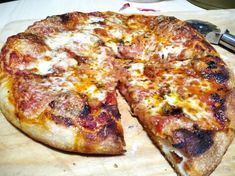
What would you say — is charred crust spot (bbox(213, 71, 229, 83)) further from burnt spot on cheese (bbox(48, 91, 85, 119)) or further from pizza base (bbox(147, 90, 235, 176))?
burnt spot on cheese (bbox(48, 91, 85, 119))

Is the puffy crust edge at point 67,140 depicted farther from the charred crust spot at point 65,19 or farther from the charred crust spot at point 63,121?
the charred crust spot at point 65,19

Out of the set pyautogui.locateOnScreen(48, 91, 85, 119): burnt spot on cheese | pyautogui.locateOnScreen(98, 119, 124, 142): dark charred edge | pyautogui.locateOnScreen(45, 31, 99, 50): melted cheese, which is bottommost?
pyautogui.locateOnScreen(98, 119, 124, 142): dark charred edge

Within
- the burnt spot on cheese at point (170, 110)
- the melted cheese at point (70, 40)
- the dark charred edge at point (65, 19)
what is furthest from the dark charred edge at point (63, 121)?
the dark charred edge at point (65, 19)

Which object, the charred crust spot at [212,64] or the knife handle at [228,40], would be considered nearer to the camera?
the charred crust spot at [212,64]

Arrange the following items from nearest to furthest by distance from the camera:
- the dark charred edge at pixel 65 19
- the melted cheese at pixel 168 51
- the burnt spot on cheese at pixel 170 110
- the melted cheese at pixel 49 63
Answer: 1. the burnt spot on cheese at pixel 170 110
2. the melted cheese at pixel 49 63
3. the melted cheese at pixel 168 51
4. the dark charred edge at pixel 65 19

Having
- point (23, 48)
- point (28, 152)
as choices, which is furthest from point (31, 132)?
point (23, 48)

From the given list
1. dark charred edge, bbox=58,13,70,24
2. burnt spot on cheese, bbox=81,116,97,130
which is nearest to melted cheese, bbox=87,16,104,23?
dark charred edge, bbox=58,13,70,24

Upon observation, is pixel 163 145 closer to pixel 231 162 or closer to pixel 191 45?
pixel 231 162
